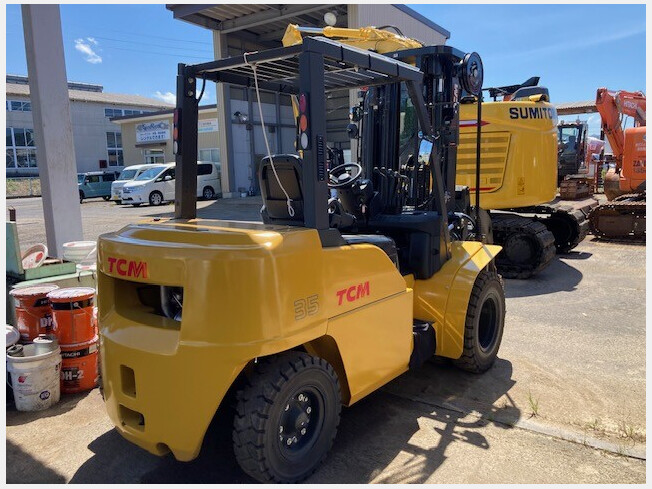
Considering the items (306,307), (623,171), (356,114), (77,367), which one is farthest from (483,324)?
→ (623,171)

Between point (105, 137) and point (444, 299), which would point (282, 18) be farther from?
point (105, 137)

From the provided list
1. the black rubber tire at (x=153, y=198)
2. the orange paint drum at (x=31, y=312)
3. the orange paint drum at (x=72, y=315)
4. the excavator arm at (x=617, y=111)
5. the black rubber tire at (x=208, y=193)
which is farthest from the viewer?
the black rubber tire at (x=208, y=193)

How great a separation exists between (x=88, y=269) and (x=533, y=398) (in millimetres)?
4415

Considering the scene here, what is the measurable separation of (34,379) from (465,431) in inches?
127

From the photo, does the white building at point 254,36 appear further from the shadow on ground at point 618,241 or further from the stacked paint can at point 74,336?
the stacked paint can at point 74,336

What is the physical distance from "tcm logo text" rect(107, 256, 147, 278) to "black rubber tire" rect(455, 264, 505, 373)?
2.62m

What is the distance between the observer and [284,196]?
3.33 meters

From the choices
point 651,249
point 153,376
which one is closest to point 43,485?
point 153,376

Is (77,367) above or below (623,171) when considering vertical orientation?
below

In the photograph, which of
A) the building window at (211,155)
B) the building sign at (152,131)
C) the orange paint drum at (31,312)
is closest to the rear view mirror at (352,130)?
the orange paint drum at (31,312)

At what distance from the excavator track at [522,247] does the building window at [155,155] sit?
93.4 feet

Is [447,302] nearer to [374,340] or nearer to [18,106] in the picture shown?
[374,340]

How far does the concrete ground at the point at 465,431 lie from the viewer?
3.13 m

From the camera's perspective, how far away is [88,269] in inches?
212
